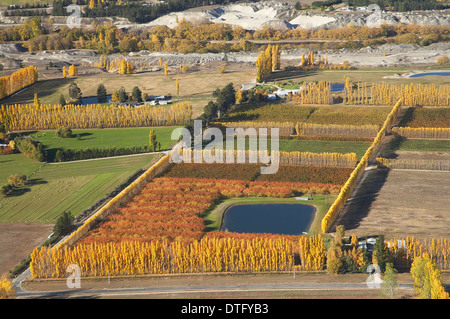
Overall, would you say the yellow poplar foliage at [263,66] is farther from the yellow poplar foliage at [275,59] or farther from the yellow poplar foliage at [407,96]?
the yellow poplar foliage at [407,96]

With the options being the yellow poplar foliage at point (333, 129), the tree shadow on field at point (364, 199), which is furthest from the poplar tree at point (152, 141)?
the tree shadow on field at point (364, 199)

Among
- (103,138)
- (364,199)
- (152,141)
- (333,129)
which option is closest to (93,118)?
(103,138)

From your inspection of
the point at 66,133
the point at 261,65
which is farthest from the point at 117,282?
the point at 261,65

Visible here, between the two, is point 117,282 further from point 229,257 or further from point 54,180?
point 54,180

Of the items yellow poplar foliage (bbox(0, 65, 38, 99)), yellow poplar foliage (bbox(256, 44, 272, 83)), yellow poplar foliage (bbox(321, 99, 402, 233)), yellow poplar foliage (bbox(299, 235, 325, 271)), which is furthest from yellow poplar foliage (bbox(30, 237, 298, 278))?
yellow poplar foliage (bbox(256, 44, 272, 83))

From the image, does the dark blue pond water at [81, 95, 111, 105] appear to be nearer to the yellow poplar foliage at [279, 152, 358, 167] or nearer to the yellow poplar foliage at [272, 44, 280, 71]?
the yellow poplar foliage at [272, 44, 280, 71]
